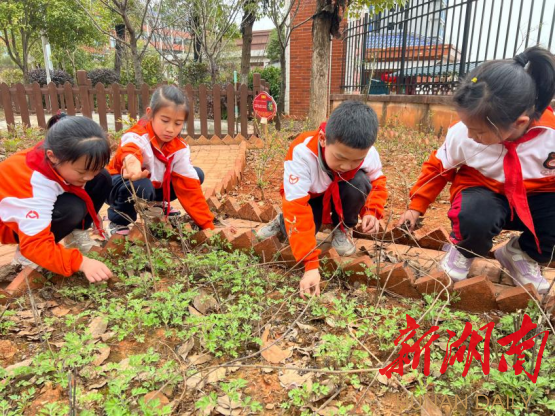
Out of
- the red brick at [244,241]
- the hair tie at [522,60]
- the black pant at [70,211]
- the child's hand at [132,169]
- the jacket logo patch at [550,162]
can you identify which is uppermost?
the hair tie at [522,60]

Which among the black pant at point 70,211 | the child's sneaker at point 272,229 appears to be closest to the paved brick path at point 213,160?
the black pant at point 70,211

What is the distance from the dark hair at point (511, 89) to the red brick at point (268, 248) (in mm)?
1169

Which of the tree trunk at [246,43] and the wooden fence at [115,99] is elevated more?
the tree trunk at [246,43]

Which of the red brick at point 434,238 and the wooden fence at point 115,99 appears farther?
the wooden fence at point 115,99

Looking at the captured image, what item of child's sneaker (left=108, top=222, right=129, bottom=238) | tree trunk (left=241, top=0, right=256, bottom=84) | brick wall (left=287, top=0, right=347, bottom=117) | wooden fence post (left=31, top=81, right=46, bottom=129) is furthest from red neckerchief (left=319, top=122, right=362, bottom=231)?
tree trunk (left=241, top=0, right=256, bottom=84)

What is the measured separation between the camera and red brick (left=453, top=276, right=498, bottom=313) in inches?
73.7

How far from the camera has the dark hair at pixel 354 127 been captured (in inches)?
73.7

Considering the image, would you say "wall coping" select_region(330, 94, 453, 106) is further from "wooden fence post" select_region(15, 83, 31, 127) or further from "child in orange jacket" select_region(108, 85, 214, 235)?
"wooden fence post" select_region(15, 83, 31, 127)

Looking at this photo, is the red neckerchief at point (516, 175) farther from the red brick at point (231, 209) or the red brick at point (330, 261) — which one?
the red brick at point (231, 209)

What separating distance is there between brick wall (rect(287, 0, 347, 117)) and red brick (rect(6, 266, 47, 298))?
11.4 meters

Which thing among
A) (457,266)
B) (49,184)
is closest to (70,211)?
(49,184)

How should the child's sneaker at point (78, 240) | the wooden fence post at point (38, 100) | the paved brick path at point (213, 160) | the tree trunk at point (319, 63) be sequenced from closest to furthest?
the child's sneaker at point (78, 240) → the paved brick path at point (213, 160) → the tree trunk at point (319, 63) → the wooden fence post at point (38, 100)

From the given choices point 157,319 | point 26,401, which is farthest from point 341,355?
point 26,401

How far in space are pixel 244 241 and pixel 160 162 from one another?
835mm
